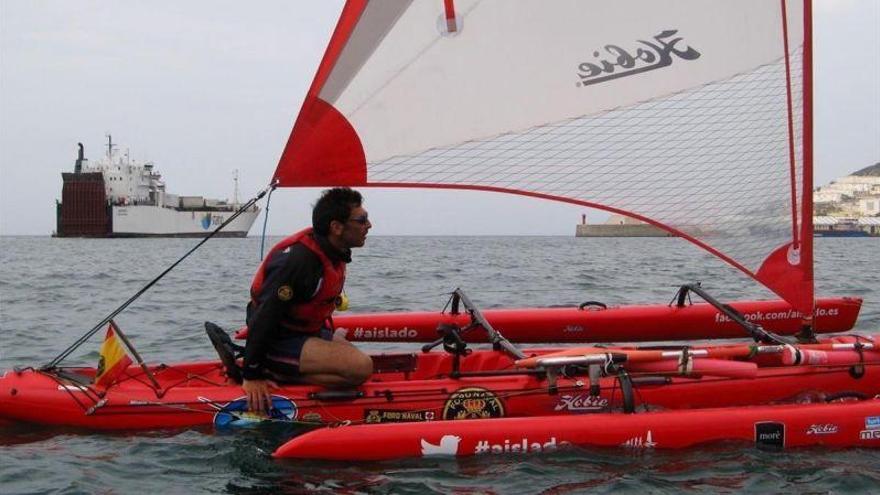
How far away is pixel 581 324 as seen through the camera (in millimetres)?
8906

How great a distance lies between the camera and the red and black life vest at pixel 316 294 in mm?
5891

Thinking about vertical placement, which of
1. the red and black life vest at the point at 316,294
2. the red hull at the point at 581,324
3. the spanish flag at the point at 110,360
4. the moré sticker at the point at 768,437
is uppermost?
the red and black life vest at the point at 316,294

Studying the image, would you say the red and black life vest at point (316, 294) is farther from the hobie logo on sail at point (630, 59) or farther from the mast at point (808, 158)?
the mast at point (808, 158)

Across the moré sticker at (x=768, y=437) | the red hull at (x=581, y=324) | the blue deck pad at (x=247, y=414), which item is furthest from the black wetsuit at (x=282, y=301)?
the moré sticker at (x=768, y=437)

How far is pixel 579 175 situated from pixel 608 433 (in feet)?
6.11

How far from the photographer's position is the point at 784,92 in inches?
253

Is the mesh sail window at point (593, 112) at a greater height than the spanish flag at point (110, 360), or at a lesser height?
greater

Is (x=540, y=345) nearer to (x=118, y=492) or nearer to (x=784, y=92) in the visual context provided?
(x=784, y=92)

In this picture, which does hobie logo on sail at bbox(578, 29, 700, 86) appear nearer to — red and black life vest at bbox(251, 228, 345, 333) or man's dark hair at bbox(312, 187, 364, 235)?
man's dark hair at bbox(312, 187, 364, 235)

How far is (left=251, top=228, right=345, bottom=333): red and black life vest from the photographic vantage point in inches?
232

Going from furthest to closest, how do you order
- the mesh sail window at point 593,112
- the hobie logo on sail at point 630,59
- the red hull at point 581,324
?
1. the red hull at point 581,324
2. the hobie logo on sail at point 630,59
3. the mesh sail window at point 593,112

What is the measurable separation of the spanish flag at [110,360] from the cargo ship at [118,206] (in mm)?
66276

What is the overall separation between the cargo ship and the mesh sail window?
220 feet

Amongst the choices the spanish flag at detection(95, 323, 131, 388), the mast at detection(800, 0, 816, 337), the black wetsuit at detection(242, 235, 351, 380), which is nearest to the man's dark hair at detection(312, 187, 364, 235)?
the black wetsuit at detection(242, 235, 351, 380)
